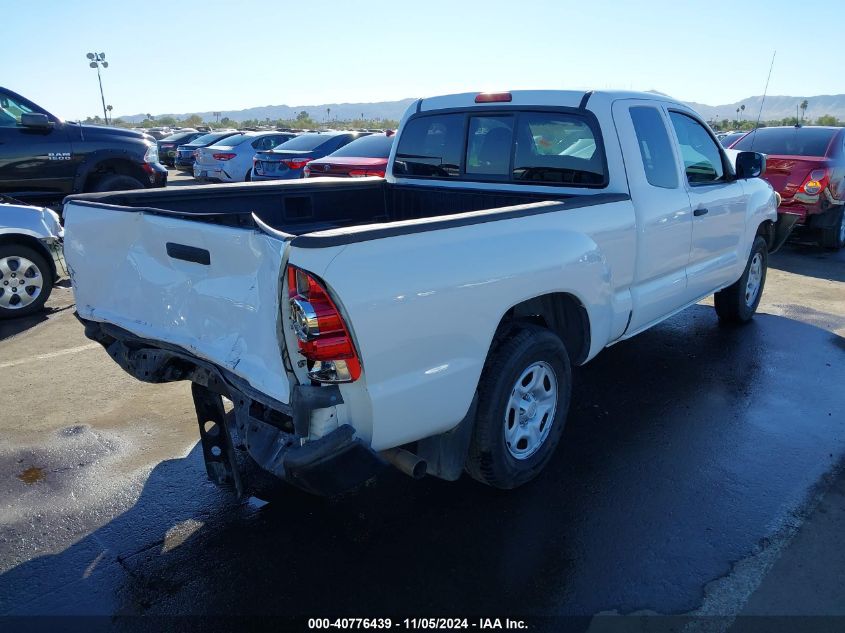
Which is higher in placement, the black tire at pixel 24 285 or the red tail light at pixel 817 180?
the red tail light at pixel 817 180

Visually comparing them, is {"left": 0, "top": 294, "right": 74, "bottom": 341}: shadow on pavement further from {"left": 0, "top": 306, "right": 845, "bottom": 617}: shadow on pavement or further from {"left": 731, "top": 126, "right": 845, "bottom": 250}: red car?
{"left": 731, "top": 126, "right": 845, "bottom": 250}: red car

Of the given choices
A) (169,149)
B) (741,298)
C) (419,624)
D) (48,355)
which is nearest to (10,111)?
(48,355)

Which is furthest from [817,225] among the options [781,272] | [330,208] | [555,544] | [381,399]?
[381,399]

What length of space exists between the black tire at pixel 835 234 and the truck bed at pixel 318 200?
793 cm

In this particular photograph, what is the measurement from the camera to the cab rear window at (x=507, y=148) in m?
4.17

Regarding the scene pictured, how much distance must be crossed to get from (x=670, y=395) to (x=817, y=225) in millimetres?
6844

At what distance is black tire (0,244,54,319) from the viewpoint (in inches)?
252

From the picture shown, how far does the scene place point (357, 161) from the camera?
388 inches

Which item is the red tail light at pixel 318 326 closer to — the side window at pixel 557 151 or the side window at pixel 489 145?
the side window at pixel 557 151

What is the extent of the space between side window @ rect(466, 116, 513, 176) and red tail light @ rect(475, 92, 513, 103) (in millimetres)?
110

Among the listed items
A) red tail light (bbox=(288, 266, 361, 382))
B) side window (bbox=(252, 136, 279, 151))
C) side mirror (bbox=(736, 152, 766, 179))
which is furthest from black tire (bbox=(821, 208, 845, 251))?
side window (bbox=(252, 136, 279, 151))

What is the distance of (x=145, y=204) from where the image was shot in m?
3.82

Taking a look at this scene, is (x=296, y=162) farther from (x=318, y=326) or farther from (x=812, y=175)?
(x=318, y=326)

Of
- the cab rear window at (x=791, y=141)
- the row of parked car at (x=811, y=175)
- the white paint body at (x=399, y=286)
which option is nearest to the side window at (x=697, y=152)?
the white paint body at (x=399, y=286)
